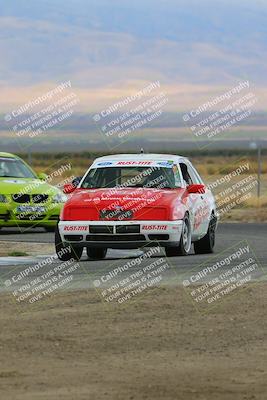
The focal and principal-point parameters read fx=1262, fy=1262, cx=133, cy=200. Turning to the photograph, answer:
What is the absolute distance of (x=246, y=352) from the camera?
34.7ft

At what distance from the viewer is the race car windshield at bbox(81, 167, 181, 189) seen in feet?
62.3

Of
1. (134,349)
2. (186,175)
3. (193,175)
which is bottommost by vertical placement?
(193,175)

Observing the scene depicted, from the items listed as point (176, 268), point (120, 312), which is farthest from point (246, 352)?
point (176, 268)

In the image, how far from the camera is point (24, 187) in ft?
82.4

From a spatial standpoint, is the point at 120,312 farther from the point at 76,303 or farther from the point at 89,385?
the point at 89,385

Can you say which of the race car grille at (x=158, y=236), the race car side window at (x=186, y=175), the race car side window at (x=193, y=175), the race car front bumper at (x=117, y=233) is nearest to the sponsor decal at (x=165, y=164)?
the race car side window at (x=186, y=175)

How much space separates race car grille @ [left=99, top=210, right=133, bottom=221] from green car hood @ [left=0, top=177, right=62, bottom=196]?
23.7 feet

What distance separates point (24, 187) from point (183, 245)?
7.33 meters

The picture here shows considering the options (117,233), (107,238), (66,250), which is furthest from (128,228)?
(66,250)

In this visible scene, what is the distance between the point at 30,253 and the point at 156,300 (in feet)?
23.5

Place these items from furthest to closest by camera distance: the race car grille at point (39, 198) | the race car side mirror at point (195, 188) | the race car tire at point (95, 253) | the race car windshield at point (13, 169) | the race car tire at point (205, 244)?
1. the race car windshield at point (13, 169)
2. the race car grille at point (39, 198)
3. the race car tire at point (205, 244)
4. the race car tire at point (95, 253)
5. the race car side mirror at point (195, 188)

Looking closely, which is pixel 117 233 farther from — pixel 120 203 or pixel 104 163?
pixel 104 163

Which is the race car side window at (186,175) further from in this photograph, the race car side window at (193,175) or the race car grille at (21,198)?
the race car grille at (21,198)

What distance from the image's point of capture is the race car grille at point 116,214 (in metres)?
17.9
